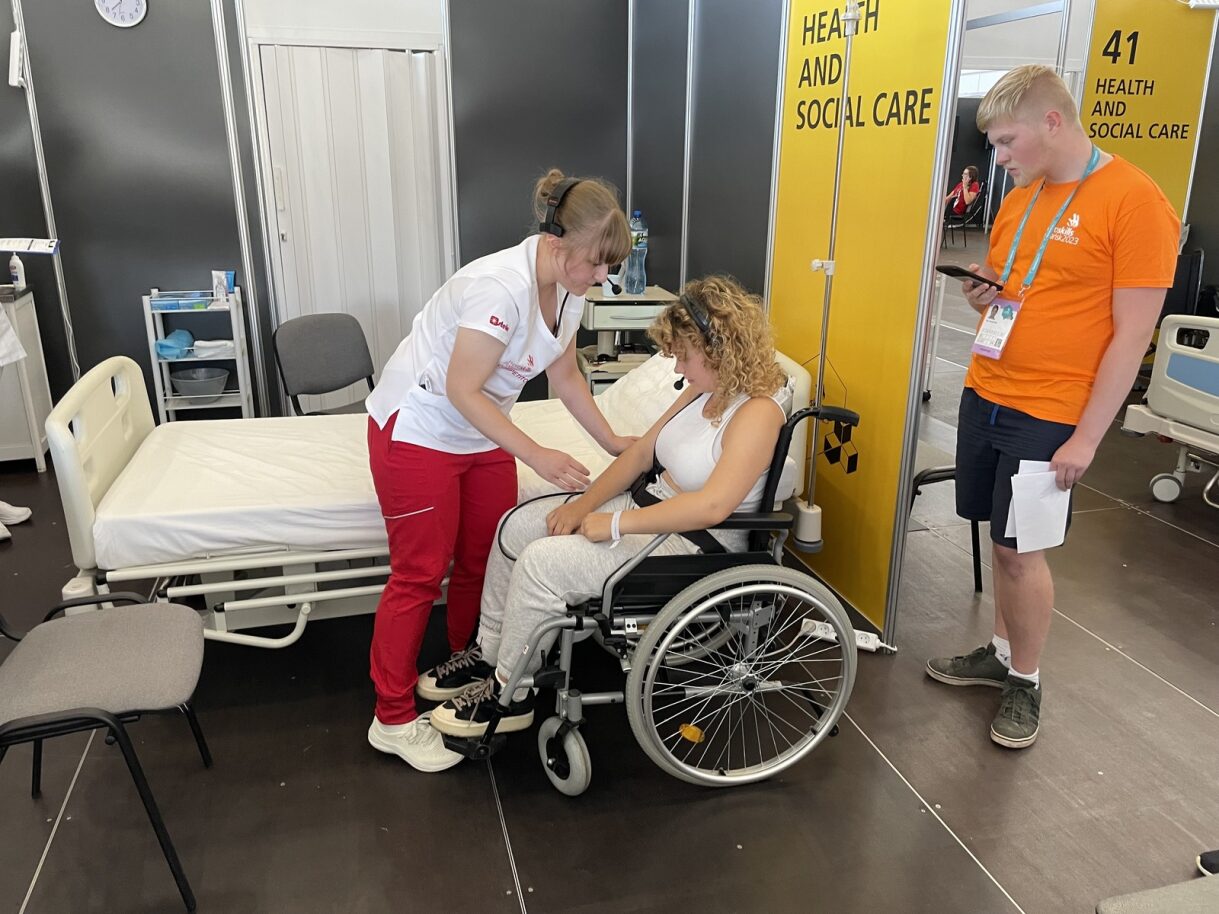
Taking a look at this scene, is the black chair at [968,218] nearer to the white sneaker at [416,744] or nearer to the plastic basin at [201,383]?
the white sneaker at [416,744]

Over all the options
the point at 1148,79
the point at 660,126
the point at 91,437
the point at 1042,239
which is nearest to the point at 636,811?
the point at 1042,239

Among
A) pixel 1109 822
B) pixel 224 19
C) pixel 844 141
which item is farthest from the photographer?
pixel 224 19

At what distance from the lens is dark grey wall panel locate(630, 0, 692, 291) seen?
411 cm

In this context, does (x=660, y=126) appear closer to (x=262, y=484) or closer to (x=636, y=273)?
(x=636, y=273)

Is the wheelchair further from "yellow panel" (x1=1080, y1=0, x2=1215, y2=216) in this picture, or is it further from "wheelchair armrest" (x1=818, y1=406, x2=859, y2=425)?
"yellow panel" (x1=1080, y1=0, x2=1215, y2=216)

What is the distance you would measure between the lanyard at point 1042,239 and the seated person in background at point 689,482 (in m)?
0.61

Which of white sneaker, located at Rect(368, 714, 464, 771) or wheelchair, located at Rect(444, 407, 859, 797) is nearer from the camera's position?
wheelchair, located at Rect(444, 407, 859, 797)

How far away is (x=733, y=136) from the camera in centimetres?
357

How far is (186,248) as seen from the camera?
4539 mm

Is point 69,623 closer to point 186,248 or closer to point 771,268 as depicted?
point 771,268

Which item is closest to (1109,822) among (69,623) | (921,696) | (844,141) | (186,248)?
(921,696)

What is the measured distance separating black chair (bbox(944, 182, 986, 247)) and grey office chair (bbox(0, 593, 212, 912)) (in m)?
2.42

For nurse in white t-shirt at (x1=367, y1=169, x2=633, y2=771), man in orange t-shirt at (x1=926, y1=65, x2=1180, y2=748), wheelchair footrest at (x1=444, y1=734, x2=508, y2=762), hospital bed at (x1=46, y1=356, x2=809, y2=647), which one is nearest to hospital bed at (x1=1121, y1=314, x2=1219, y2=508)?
man in orange t-shirt at (x1=926, y1=65, x2=1180, y2=748)

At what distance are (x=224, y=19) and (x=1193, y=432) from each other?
4479mm
